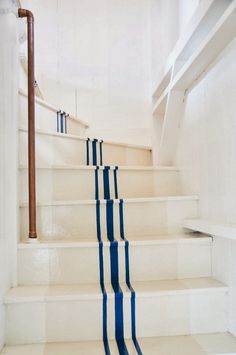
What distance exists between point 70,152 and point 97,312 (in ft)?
3.98

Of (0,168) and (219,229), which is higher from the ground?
(0,168)

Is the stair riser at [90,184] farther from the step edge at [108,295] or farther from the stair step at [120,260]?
the step edge at [108,295]

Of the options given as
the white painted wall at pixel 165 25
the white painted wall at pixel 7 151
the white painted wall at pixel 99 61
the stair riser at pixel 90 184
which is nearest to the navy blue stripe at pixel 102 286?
the stair riser at pixel 90 184

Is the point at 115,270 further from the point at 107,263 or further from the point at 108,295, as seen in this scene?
the point at 108,295

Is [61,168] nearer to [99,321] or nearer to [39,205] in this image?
[39,205]

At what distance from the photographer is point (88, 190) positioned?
6.39 feet

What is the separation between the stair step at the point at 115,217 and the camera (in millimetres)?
1696

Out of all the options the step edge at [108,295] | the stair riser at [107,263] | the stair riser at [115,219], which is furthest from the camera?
the stair riser at [115,219]

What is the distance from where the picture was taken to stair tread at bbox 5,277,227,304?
130 centimetres

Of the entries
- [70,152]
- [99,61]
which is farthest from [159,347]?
[99,61]

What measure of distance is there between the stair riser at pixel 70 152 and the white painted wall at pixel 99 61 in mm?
439

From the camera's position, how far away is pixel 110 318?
133 centimetres

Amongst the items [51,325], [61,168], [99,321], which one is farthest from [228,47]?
[51,325]

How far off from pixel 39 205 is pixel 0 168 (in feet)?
1.38
